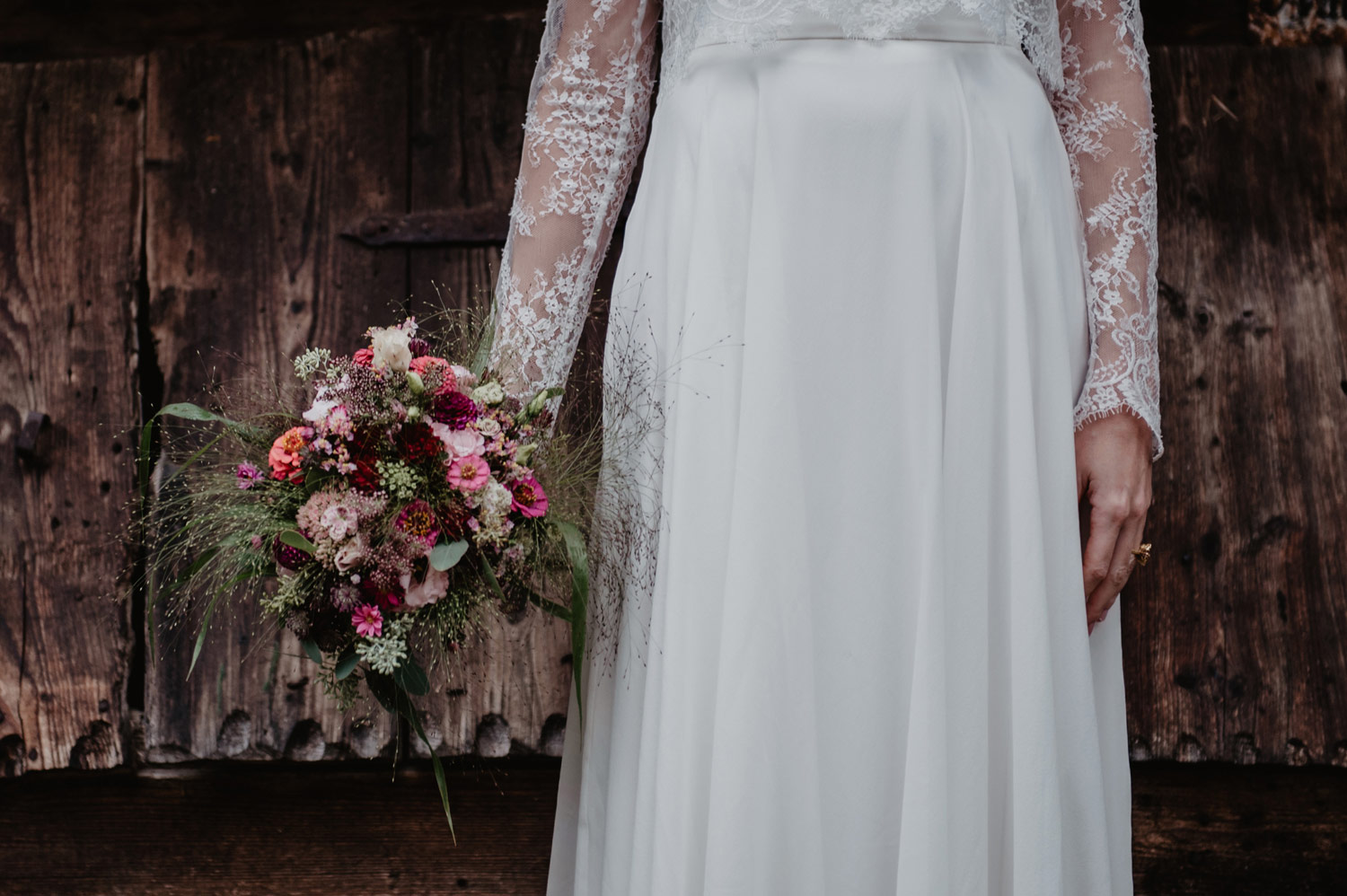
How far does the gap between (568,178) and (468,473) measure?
389 mm

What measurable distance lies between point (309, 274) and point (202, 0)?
559mm

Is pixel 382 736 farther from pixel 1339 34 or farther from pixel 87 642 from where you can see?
pixel 1339 34

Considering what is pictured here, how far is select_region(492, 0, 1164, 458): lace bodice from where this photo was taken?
89cm

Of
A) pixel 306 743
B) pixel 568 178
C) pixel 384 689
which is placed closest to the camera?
pixel 384 689

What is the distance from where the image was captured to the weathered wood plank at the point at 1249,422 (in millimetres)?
1491

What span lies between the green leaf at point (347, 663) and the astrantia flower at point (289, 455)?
6.1 inches

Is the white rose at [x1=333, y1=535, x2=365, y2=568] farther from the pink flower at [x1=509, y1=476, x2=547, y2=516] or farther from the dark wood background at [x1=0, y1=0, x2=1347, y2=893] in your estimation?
the dark wood background at [x1=0, y1=0, x2=1347, y2=893]

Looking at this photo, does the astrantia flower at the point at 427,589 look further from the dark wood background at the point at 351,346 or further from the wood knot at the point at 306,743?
the wood knot at the point at 306,743

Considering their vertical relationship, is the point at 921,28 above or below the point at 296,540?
above

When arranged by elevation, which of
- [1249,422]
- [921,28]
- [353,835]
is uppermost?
[921,28]

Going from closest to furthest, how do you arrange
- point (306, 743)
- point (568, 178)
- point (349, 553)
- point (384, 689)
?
point (349, 553) → point (384, 689) → point (568, 178) → point (306, 743)

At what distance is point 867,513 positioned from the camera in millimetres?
822

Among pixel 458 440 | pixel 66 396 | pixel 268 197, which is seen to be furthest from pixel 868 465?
pixel 66 396

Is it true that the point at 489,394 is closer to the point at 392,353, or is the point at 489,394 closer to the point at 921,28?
the point at 392,353
